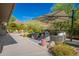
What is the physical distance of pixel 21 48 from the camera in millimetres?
6676

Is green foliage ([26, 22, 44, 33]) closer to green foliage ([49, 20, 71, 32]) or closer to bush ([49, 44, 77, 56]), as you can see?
green foliage ([49, 20, 71, 32])

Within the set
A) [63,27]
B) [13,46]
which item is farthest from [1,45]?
[63,27]

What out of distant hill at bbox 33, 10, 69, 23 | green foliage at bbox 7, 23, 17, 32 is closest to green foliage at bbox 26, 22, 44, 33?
distant hill at bbox 33, 10, 69, 23

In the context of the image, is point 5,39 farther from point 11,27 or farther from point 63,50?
point 63,50

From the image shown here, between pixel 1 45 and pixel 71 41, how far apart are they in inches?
45.4

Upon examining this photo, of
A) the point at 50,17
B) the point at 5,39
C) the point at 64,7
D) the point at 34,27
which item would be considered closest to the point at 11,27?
the point at 5,39

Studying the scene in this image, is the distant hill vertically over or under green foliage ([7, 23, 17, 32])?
over

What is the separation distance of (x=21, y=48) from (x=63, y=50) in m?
0.69

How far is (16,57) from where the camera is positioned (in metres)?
6.65

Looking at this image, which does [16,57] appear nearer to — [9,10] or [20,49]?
[20,49]

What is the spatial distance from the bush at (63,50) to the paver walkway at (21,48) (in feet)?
0.39

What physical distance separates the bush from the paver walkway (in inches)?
4.7

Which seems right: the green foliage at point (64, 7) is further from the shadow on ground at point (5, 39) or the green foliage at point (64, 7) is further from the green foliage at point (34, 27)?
the shadow on ground at point (5, 39)

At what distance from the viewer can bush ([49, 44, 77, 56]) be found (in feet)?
21.8
